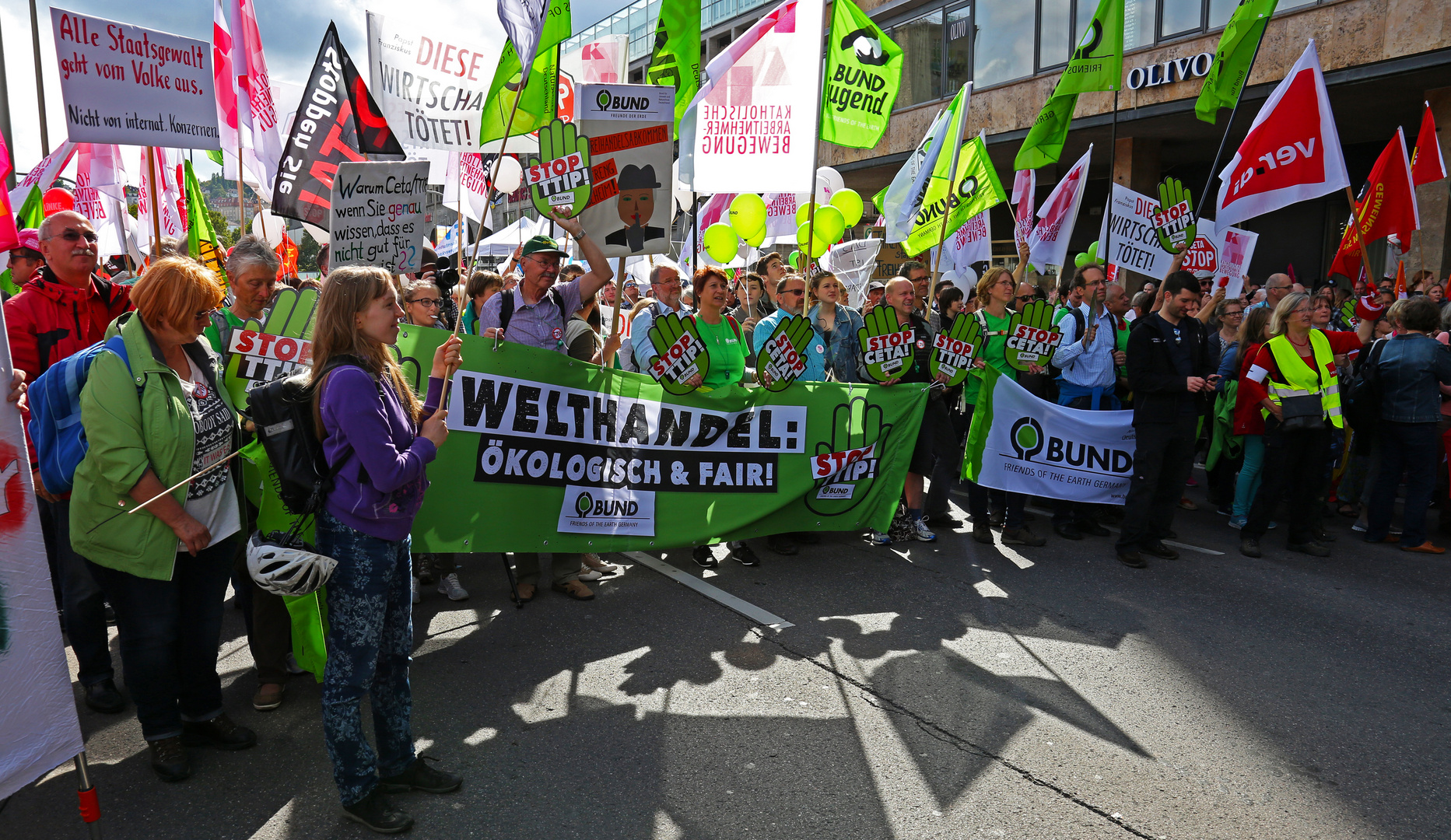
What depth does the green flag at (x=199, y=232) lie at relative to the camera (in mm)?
7941

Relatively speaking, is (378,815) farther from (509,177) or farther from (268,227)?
(268,227)

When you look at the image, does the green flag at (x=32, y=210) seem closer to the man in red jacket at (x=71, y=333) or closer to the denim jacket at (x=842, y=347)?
the man in red jacket at (x=71, y=333)

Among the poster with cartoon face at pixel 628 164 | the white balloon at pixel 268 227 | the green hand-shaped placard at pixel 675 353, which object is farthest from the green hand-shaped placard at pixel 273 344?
the white balloon at pixel 268 227

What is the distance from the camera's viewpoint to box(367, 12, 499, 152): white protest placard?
7996mm

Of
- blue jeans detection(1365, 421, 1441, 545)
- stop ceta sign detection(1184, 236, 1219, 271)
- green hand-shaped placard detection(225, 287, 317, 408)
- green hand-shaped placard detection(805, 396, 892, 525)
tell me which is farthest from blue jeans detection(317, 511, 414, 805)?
stop ceta sign detection(1184, 236, 1219, 271)

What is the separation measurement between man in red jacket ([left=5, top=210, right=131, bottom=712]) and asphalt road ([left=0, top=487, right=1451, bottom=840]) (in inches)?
12.0

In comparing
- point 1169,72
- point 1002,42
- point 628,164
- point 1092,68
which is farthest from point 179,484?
point 1002,42

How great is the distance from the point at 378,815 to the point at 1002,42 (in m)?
21.8

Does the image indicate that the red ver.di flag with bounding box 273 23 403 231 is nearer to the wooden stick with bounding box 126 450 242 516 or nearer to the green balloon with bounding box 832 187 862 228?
the wooden stick with bounding box 126 450 242 516

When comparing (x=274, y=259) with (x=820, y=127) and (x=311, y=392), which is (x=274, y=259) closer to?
(x=311, y=392)

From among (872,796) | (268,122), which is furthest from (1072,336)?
(268,122)

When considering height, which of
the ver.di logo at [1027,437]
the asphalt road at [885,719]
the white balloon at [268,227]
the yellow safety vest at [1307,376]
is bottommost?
the asphalt road at [885,719]

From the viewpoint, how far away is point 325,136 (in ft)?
23.3

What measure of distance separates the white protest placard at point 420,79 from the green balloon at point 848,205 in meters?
5.38
